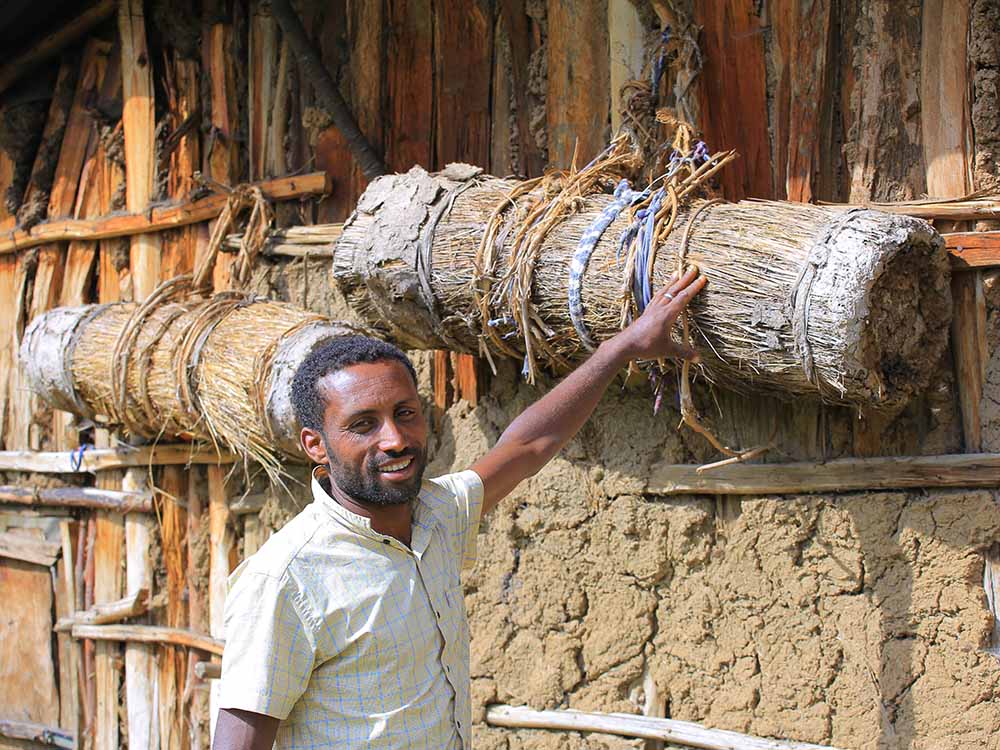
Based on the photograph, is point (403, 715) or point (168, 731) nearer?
point (403, 715)

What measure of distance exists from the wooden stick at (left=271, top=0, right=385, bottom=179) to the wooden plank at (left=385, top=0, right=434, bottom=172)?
0.12 meters

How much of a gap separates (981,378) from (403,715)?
1855mm

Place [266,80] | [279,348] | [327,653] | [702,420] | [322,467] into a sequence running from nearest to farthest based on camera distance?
[327,653], [322,467], [702,420], [279,348], [266,80]

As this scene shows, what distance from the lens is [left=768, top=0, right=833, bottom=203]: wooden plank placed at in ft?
11.0

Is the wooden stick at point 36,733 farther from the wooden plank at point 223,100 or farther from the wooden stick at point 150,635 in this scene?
the wooden plank at point 223,100

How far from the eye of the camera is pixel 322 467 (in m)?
2.61

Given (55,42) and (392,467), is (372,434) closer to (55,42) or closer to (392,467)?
(392,467)

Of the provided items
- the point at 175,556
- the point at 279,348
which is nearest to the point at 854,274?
the point at 279,348

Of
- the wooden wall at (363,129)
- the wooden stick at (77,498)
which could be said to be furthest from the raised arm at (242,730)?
the wooden stick at (77,498)

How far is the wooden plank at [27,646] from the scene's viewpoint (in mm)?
5609

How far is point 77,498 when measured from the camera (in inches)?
211

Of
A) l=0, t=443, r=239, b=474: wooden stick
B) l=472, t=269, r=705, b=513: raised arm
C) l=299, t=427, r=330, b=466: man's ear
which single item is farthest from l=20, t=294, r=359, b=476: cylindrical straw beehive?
l=299, t=427, r=330, b=466: man's ear

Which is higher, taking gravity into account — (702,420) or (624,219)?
(624,219)

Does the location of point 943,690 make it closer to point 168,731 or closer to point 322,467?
point 322,467
